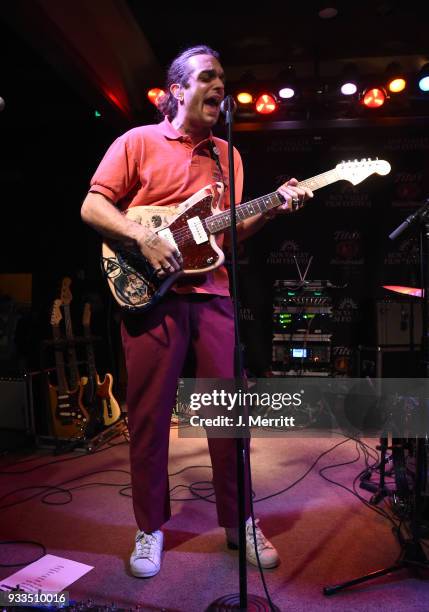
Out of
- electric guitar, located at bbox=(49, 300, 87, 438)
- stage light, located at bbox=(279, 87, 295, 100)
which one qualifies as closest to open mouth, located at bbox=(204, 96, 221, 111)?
electric guitar, located at bbox=(49, 300, 87, 438)

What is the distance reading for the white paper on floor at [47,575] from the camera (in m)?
1.75

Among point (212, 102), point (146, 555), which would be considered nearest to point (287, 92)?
point (212, 102)

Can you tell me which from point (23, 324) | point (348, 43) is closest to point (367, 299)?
point (348, 43)

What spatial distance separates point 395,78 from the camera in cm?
467

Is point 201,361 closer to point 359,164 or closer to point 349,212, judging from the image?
point 359,164

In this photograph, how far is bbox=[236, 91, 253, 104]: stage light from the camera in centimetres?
488

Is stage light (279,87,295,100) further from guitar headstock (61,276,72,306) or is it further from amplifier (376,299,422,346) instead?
guitar headstock (61,276,72,306)

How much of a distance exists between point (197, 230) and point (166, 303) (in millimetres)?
331

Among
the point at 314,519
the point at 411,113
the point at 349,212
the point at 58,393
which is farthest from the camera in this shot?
the point at 349,212

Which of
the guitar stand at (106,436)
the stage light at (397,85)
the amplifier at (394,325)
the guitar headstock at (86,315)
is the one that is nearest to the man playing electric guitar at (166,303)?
the guitar stand at (106,436)

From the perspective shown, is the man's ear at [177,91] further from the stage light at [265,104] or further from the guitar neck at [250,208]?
the stage light at [265,104]

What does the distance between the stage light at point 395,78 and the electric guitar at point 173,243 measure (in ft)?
12.1

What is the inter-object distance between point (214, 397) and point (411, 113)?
14.9ft

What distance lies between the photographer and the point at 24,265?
210 inches
